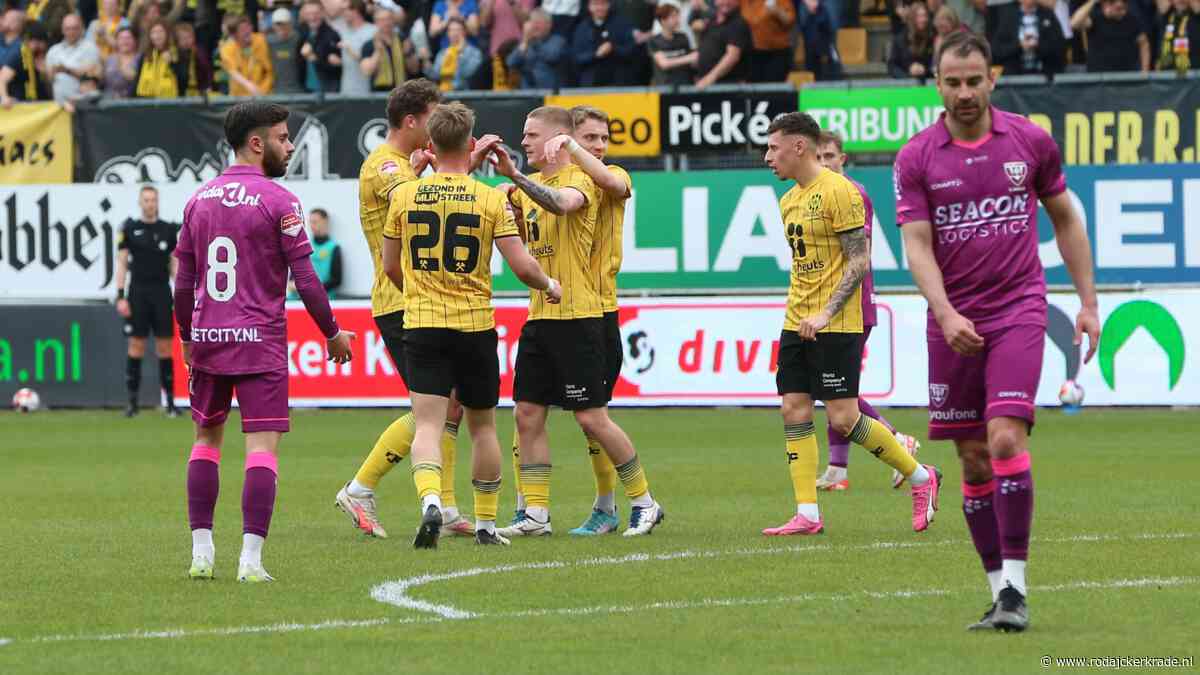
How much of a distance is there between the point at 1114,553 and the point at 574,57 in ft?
48.1

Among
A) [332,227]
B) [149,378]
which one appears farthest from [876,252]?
[149,378]

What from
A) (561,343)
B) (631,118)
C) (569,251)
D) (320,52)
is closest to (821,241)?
(569,251)

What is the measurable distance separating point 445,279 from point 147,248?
1282cm

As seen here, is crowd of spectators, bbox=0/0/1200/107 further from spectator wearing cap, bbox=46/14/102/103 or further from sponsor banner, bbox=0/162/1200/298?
sponsor banner, bbox=0/162/1200/298

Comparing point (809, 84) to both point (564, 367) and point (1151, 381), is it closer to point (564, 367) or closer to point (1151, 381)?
point (1151, 381)

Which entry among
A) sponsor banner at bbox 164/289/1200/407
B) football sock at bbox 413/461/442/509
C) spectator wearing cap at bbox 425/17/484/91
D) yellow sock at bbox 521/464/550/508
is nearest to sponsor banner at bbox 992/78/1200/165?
sponsor banner at bbox 164/289/1200/407

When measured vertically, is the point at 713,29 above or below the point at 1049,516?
above

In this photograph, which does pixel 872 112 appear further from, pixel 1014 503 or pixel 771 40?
pixel 1014 503

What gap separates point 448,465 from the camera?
1172 cm

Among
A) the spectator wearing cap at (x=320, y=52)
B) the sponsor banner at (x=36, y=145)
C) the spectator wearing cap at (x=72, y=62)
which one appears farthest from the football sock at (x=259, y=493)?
the spectator wearing cap at (x=72, y=62)

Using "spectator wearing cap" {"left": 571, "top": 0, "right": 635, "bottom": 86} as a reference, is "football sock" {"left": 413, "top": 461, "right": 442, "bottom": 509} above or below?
below

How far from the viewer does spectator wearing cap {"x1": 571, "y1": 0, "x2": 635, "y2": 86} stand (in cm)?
2361

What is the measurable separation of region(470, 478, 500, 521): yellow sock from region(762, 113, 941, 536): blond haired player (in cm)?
161

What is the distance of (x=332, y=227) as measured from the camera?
2388cm
